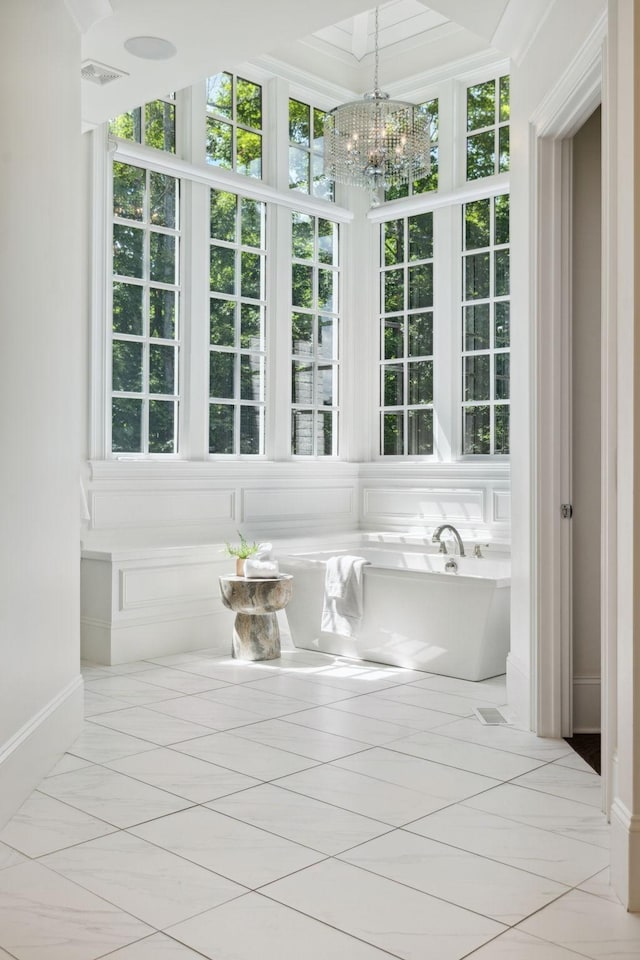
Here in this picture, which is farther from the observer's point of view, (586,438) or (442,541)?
(442,541)

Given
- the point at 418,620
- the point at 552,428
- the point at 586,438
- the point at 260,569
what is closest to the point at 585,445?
the point at 586,438

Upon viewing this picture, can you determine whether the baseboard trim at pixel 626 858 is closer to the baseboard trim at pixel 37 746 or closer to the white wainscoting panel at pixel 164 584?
the baseboard trim at pixel 37 746

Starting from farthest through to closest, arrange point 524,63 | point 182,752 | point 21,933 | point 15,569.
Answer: point 524,63 → point 182,752 → point 15,569 → point 21,933

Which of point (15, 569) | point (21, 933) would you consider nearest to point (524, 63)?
point (15, 569)

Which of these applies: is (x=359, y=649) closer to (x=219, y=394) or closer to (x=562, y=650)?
(x=562, y=650)

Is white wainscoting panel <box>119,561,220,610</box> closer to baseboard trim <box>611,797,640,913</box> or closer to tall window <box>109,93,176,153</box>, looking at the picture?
tall window <box>109,93,176,153</box>

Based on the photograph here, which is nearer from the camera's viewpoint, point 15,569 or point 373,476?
point 15,569

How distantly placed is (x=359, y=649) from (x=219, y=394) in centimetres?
218

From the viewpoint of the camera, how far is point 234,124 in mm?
6277

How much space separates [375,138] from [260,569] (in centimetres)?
256

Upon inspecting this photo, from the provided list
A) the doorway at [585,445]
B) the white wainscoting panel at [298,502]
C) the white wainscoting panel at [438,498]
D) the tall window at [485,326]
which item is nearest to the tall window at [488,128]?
the tall window at [485,326]

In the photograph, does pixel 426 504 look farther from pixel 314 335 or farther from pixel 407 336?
pixel 314 335

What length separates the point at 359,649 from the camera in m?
4.93

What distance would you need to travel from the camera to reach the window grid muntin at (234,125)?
611 centimetres
